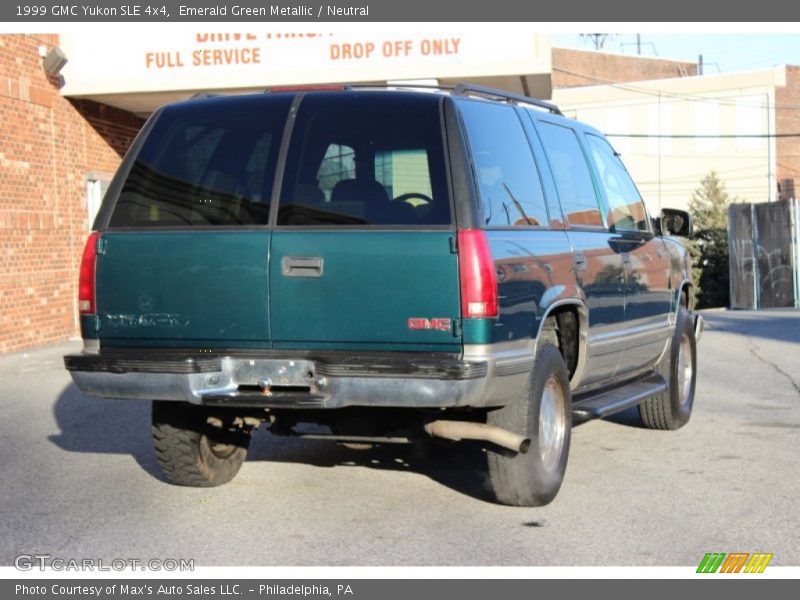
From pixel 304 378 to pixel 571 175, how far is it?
8.52ft

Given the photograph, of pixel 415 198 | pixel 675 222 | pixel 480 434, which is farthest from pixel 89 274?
pixel 675 222

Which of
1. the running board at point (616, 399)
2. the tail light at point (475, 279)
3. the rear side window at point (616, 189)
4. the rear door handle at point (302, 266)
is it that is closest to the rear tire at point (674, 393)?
the running board at point (616, 399)

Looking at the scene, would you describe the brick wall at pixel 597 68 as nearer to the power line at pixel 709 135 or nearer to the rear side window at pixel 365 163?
the power line at pixel 709 135

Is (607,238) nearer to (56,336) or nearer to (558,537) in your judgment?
(558,537)

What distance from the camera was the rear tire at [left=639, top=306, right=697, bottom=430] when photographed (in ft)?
30.2

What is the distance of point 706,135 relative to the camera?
183ft

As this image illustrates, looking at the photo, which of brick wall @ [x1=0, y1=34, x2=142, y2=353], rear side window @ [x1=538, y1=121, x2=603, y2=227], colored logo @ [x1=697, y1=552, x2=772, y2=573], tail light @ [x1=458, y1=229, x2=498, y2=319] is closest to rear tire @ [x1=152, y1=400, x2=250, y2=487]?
tail light @ [x1=458, y1=229, x2=498, y2=319]

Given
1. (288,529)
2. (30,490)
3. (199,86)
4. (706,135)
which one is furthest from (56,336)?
(706,135)

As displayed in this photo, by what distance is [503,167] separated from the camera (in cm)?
657

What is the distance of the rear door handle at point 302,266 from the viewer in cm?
604

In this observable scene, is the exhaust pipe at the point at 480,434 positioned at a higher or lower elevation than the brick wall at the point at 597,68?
lower

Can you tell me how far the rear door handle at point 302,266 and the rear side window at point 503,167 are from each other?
0.85 metres

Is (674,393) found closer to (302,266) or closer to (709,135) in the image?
(302,266)
